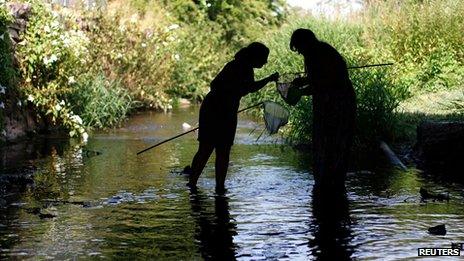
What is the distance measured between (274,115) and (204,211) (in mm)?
2353

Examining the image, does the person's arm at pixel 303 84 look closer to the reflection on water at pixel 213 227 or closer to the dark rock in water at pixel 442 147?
the reflection on water at pixel 213 227

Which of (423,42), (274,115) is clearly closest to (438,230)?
(274,115)

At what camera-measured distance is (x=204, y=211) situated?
935 cm

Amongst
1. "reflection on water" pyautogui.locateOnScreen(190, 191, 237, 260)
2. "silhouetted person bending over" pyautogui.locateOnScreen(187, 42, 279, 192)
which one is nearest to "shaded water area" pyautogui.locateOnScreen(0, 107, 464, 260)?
"reflection on water" pyautogui.locateOnScreen(190, 191, 237, 260)

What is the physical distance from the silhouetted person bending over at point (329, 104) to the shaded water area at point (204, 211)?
1.28ft

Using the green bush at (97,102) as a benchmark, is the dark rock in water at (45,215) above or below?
below

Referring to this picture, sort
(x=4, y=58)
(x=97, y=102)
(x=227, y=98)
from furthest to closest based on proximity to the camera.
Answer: (x=97, y=102), (x=4, y=58), (x=227, y=98)

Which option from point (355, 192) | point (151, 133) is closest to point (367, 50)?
point (151, 133)

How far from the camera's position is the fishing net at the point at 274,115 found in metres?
11.3

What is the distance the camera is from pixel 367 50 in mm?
20266

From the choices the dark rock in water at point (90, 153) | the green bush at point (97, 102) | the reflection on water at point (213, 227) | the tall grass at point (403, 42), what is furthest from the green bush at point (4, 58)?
the tall grass at point (403, 42)

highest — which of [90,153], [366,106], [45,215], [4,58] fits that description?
[4,58]

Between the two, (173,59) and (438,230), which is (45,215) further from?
(173,59)

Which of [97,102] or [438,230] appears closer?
[438,230]
